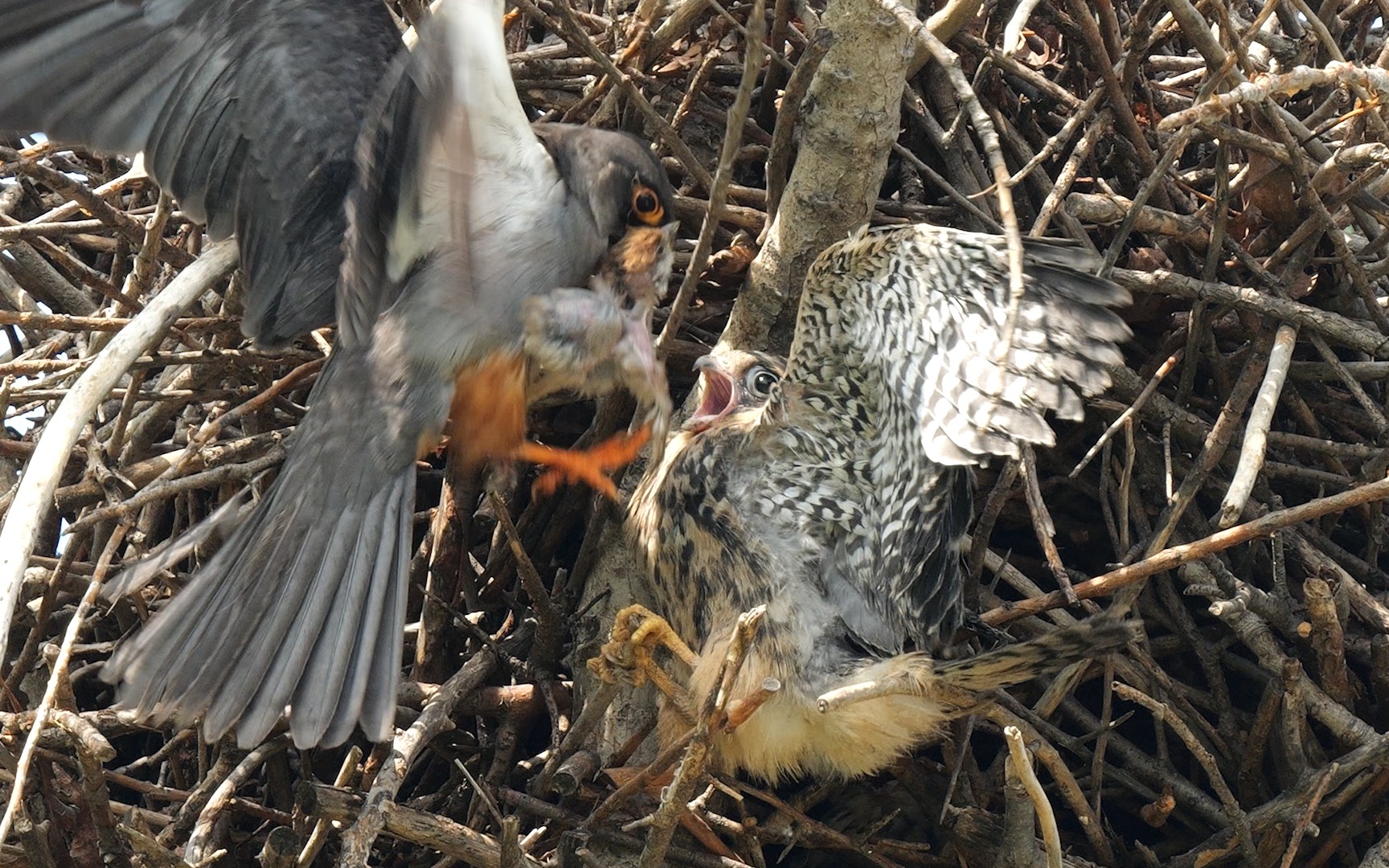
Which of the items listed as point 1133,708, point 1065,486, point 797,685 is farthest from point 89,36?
point 1133,708

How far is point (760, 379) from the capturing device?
8.85ft

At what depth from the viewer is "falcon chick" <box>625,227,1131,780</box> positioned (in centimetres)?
226

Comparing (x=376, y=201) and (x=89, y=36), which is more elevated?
(x=89, y=36)

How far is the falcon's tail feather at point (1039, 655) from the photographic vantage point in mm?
1912

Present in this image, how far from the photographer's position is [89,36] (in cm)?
253

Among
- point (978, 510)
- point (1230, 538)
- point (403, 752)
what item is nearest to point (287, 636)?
point (403, 752)

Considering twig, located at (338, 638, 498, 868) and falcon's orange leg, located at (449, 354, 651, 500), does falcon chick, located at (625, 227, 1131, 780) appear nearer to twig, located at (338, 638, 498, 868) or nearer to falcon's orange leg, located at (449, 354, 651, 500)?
falcon's orange leg, located at (449, 354, 651, 500)

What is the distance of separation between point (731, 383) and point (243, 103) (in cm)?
108

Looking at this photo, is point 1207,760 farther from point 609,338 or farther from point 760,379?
point 609,338

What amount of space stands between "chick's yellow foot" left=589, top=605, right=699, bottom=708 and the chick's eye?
21.4 inches

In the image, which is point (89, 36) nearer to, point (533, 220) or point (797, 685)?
point (533, 220)

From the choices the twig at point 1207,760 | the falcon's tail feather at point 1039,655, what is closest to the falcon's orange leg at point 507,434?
the falcon's tail feather at point 1039,655

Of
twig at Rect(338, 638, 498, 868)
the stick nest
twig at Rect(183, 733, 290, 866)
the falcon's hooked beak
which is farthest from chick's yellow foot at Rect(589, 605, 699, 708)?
twig at Rect(183, 733, 290, 866)

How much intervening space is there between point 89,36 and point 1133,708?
7.95 feet
